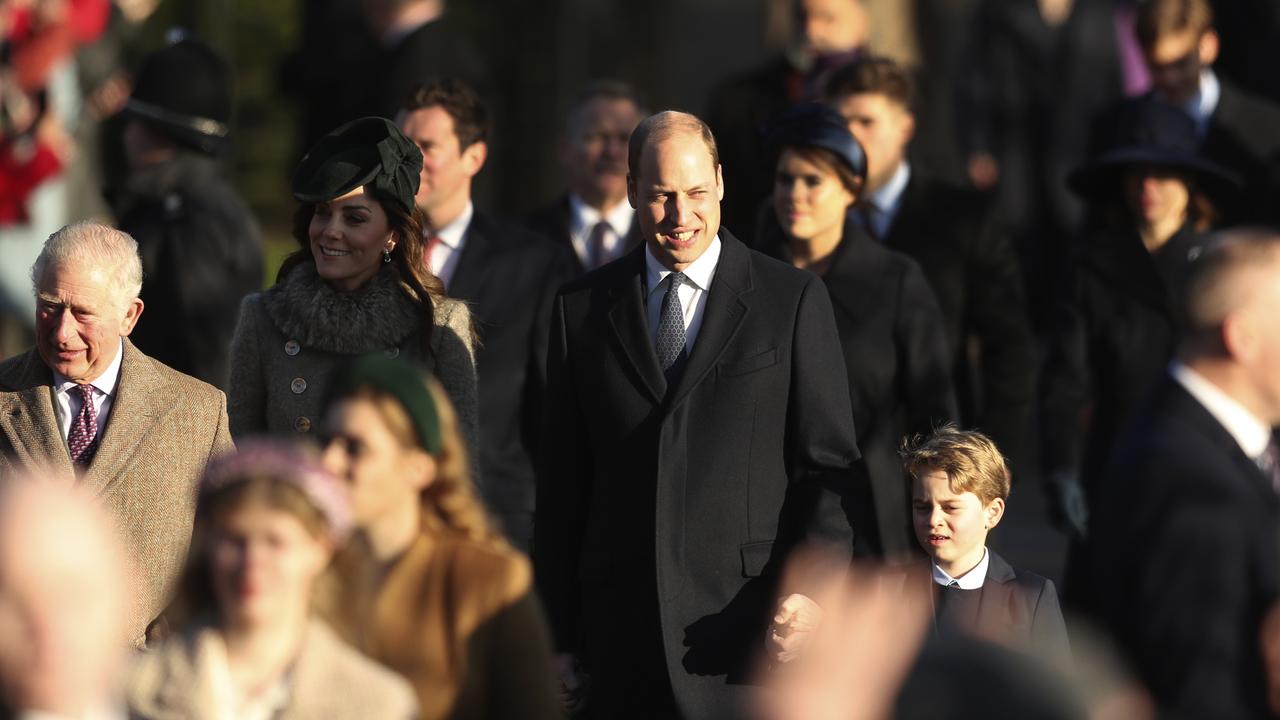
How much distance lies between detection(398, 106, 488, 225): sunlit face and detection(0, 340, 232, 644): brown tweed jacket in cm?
181

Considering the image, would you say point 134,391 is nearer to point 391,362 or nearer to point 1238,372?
point 391,362

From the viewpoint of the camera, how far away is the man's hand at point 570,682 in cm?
604

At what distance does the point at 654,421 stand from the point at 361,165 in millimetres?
1072

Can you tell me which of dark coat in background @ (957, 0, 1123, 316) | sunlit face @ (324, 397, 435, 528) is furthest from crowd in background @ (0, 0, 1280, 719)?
dark coat in background @ (957, 0, 1123, 316)

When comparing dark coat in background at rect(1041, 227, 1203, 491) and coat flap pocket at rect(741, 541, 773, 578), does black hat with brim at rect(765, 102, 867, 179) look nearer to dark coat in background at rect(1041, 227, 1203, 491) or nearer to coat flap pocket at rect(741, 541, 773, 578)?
dark coat in background at rect(1041, 227, 1203, 491)

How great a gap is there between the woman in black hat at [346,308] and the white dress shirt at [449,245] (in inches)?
52.1

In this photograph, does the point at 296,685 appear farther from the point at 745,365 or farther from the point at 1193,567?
the point at 745,365

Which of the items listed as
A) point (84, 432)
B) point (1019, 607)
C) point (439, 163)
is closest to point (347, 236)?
point (84, 432)

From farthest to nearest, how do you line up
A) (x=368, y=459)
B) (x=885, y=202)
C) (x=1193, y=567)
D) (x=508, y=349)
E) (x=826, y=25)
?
(x=826, y=25) → (x=885, y=202) → (x=508, y=349) → (x=368, y=459) → (x=1193, y=567)

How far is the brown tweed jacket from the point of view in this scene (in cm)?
564

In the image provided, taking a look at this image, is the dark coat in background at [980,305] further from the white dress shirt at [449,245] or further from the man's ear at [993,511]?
the man's ear at [993,511]

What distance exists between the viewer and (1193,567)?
4320 mm

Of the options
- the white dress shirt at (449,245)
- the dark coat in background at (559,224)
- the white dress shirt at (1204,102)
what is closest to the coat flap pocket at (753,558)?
the white dress shirt at (449,245)

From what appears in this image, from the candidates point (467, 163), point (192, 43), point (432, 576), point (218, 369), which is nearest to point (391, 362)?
point (432, 576)
